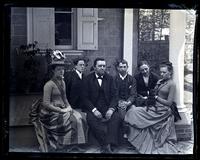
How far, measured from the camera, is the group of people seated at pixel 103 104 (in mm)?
3887

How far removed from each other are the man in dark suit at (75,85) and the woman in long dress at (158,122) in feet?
1.62

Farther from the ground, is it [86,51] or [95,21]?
[95,21]

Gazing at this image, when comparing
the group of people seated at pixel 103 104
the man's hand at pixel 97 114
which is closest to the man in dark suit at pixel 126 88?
the group of people seated at pixel 103 104

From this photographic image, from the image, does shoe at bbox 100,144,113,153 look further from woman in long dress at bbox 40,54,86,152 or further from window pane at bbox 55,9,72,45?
window pane at bbox 55,9,72,45

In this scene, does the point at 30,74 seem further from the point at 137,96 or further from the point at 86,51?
the point at 137,96

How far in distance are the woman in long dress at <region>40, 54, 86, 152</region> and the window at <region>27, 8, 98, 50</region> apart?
0.76 feet

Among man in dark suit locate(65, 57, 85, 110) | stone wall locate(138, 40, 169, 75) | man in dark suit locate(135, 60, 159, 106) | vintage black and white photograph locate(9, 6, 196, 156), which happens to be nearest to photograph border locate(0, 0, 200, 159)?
vintage black and white photograph locate(9, 6, 196, 156)

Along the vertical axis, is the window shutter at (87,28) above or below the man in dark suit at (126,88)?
above

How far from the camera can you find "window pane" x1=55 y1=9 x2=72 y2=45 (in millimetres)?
3832

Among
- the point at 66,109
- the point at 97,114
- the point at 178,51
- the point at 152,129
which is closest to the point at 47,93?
the point at 66,109

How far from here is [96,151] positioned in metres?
3.94


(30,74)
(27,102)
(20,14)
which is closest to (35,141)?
(27,102)
